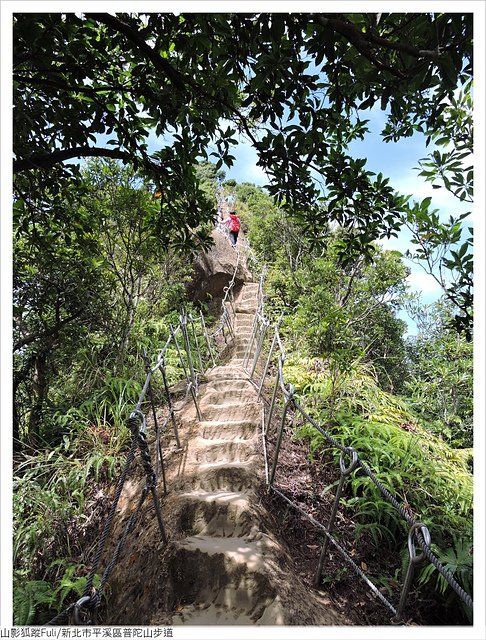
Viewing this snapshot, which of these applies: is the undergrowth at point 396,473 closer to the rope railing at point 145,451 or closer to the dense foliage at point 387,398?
the dense foliage at point 387,398

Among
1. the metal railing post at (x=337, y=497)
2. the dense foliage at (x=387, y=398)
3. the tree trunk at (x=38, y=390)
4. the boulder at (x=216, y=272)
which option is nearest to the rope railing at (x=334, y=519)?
the metal railing post at (x=337, y=497)

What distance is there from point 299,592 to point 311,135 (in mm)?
2876

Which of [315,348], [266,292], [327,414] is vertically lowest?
[327,414]

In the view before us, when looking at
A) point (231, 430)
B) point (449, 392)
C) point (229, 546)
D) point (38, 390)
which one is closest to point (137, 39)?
point (229, 546)

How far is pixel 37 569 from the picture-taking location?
10.0 ft

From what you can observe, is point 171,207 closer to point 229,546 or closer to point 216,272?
point 229,546

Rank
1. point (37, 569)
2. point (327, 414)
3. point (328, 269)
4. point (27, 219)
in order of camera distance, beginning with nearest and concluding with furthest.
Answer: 1. point (37, 569)
2. point (27, 219)
3. point (327, 414)
4. point (328, 269)

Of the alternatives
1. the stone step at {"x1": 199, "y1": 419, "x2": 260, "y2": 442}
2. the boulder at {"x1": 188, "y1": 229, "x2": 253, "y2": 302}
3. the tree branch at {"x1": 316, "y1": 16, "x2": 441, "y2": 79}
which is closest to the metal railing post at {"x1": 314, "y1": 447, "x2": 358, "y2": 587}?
the stone step at {"x1": 199, "y1": 419, "x2": 260, "y2": 442}

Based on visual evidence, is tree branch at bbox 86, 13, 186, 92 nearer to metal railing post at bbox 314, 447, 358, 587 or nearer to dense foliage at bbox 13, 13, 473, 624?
dense foliage at bbox 13, 13, 473, 624

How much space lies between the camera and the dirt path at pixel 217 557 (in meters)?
2.09

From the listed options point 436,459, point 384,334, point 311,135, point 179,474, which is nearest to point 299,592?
point 179,474

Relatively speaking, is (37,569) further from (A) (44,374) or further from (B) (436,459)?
(B) (436,459)

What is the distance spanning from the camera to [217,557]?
2.37 m

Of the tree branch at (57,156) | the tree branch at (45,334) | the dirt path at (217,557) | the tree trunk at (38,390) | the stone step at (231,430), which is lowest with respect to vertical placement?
the dirt path at (217,557)
